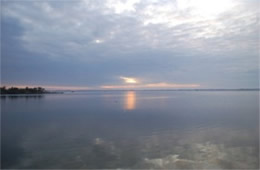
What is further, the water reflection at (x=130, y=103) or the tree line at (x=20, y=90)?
the tree line at (x=20, y=90)

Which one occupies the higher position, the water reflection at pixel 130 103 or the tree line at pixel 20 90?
the tree line at pixel 20 90

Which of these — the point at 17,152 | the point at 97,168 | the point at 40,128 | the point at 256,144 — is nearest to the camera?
the point at 97,168

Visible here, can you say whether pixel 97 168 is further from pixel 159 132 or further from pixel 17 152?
pixel 159 132

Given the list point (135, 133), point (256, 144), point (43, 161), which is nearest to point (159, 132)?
point (135, 133)

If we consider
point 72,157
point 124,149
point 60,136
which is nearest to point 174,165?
point 124,149

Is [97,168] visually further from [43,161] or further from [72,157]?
[43,161]

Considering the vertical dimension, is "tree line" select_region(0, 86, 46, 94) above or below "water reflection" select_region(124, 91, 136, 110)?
above

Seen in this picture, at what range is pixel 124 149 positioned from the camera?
9.20 metres

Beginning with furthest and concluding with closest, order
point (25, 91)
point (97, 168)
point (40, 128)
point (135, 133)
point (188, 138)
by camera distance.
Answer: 1. point (25, 91)
2. point (40, 128)
3. point (135, 133)
4. point (188, 138)
5. point (97, 168)

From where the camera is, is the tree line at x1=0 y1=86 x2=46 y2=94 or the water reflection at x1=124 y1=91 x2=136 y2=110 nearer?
the water reflection at x1=124 y1=91 x2=136 y2=110

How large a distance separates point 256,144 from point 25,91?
114636mm

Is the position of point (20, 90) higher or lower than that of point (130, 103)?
higher

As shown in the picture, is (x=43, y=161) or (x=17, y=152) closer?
(x=43, y=161)

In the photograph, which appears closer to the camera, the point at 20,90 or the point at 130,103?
the point at 130,103
